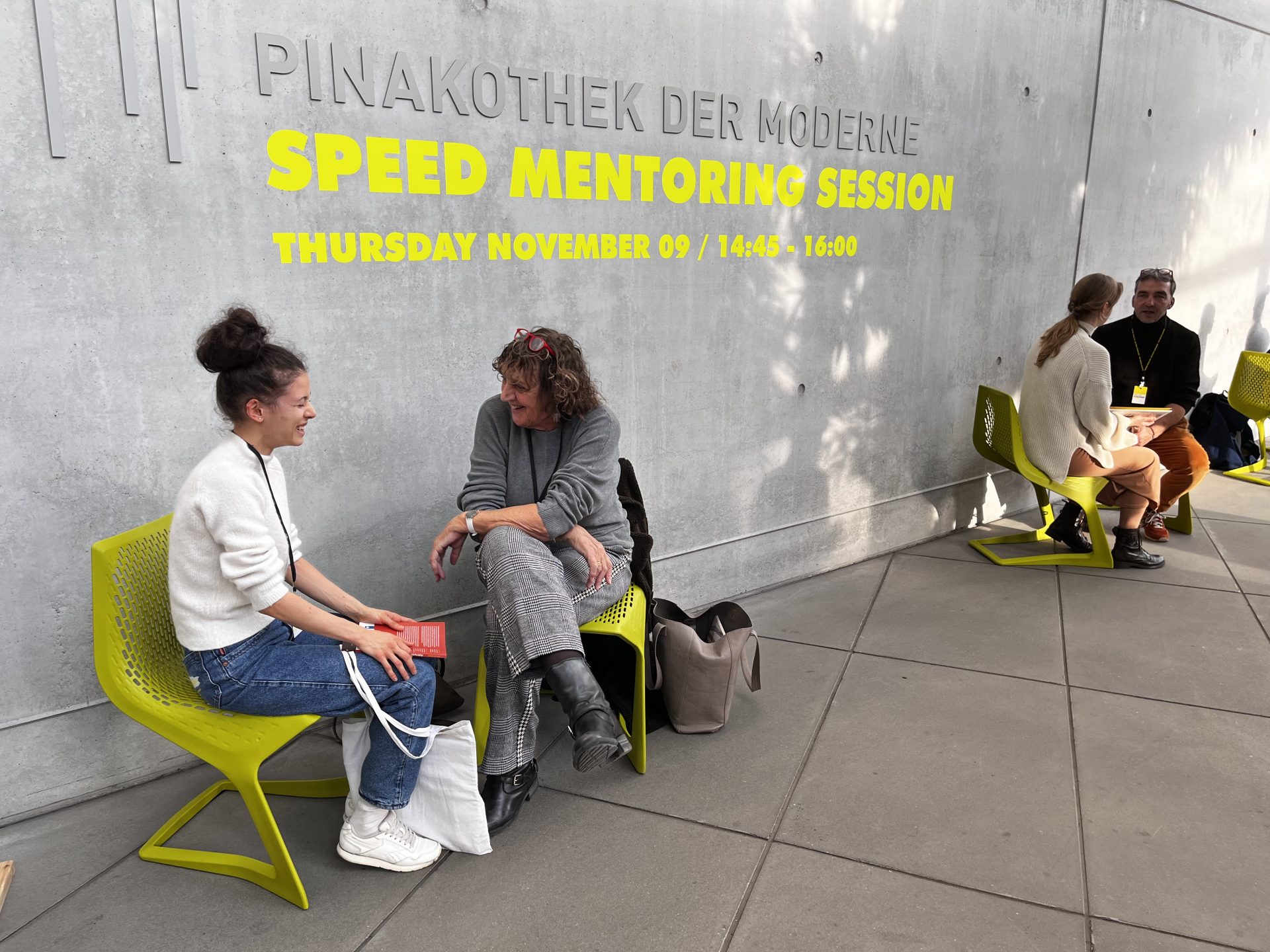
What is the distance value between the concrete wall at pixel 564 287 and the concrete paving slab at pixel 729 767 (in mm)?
875

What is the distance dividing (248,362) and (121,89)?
3.11 feet

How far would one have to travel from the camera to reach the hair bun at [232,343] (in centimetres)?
227

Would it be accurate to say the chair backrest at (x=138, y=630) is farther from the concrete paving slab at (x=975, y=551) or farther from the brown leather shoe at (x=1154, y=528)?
the brown leather shoe at (x=1154, y=528)

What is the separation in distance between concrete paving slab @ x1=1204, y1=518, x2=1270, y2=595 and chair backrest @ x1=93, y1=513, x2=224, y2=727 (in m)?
4.67

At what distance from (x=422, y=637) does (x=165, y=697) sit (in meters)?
0.64

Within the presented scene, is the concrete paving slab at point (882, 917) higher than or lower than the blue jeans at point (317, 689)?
lower

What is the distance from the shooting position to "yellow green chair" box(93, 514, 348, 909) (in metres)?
2.28

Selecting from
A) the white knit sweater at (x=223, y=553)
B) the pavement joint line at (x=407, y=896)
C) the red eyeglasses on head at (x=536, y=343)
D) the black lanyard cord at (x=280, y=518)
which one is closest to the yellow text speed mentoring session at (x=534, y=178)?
the red eyeglasses on head at (x=536, y=343)

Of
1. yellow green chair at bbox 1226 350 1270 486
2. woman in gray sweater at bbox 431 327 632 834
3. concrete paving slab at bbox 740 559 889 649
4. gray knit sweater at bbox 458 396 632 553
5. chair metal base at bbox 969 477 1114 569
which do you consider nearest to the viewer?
woman in gray sweater at bbox 431 327 632 834

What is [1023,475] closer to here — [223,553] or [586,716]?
[586,716]

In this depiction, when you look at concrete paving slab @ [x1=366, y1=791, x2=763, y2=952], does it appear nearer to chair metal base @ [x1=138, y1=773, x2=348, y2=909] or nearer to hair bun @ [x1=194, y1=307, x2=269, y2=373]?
chair metal base @ [x1=138, y1=773, x2=348, y2=909]

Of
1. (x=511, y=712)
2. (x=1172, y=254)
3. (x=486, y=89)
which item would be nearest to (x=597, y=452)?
(x=511, y=712)

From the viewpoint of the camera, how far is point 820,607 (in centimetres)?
445

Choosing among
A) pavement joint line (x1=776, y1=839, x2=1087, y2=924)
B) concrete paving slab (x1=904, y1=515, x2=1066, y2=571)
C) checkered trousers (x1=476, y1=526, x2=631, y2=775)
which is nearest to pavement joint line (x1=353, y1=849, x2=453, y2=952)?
checkered trousers (x1=476, y1=526, x2=631, y2=775)
